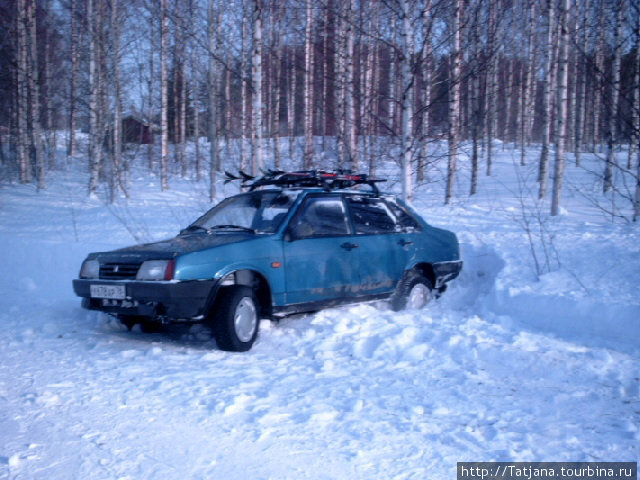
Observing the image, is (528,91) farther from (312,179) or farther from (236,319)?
(236,319)

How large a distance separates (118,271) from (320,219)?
7.42 feet

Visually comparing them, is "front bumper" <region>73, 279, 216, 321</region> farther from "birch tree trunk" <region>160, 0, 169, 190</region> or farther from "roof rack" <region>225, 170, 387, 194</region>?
"birch tree trunk" <region>160, 0, 169, 190</region>

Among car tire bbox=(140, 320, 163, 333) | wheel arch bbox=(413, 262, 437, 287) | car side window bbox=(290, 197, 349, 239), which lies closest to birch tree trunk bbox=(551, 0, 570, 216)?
wheel arch bbox=(413, 262, 437, 287)

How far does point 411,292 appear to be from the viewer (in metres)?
7.41

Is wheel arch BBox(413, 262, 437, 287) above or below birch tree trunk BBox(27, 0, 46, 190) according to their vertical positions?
below

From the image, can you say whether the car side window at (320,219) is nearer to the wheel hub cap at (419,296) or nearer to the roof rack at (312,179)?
the roof rack at (312,179)

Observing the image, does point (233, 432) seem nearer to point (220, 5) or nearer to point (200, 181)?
point (220, 5)

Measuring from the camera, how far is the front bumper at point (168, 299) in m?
5.38

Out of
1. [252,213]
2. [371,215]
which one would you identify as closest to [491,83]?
[371,215]

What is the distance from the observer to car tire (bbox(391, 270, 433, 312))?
24.0ft

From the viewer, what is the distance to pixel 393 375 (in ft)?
16.5

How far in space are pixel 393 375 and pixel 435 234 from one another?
3286mm

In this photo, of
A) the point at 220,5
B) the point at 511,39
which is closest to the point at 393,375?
the point at 220,5

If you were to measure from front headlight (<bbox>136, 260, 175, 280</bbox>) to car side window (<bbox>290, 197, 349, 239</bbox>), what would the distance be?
1418mm
